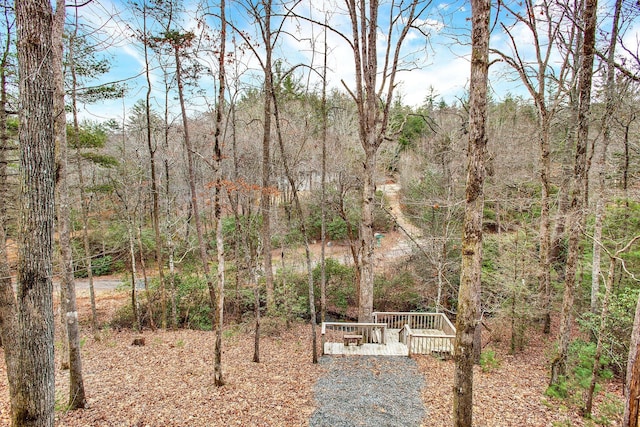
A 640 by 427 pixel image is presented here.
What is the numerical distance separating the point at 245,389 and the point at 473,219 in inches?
242

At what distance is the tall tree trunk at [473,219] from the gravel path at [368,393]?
2.39m

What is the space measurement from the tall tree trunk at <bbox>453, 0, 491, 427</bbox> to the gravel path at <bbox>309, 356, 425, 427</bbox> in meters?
2.39

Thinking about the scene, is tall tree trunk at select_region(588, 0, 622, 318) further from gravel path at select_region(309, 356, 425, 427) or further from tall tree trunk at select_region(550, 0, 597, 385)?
gravel path at select_region(309, 356, 425, 427)

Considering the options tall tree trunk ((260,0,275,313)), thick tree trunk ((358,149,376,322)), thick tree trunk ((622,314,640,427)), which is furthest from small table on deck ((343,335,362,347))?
thick tree trunk ((622,314,640,427))

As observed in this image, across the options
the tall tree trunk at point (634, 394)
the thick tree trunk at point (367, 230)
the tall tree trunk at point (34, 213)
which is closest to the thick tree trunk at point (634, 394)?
the tall tree trunk at point (634, 394)

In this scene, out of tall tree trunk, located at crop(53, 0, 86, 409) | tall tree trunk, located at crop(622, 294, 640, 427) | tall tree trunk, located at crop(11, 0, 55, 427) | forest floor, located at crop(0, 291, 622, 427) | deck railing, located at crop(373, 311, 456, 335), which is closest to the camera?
tall tree trunk, located at crop(622, 294, 640, 427)

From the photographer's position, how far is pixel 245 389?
7328 mm

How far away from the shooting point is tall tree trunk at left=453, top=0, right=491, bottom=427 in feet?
13.9

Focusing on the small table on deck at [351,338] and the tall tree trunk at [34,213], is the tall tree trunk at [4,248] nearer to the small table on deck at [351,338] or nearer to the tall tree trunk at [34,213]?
the tall tree trunk at [34,213]

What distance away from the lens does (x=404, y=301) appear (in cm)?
1583

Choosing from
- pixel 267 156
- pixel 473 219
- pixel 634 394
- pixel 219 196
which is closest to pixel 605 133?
pixel 473 219

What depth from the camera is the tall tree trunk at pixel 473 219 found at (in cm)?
425

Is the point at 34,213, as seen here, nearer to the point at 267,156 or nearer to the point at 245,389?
the point at 245,389

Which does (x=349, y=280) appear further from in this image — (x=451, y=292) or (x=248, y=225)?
(x=248, y=225)
